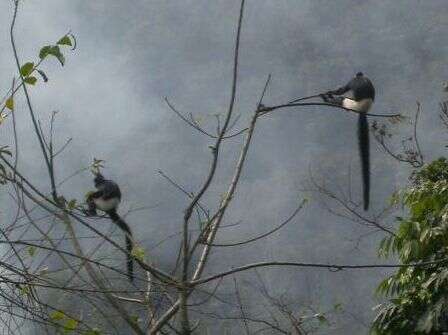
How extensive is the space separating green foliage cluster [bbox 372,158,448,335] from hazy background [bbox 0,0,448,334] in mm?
2961

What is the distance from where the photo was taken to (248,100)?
833 cm

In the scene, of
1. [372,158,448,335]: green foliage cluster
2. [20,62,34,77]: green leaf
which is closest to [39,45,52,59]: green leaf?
[20,62,34,77]: green leaf

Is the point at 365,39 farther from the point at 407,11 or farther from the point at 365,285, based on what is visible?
the point at 365,285

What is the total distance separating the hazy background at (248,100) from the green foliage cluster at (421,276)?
2961 millimetres

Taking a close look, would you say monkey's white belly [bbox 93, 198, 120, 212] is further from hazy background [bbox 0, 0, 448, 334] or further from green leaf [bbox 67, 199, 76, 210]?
green leaf [bbox 67, 199, 76, 210]

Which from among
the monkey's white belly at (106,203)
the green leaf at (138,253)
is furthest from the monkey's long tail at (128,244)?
the monkey's white belly at (106,203)

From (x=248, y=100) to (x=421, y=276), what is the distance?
4.92 m

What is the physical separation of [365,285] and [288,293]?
62cm

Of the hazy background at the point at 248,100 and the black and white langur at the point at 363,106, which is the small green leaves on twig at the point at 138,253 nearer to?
the black and white langur at the point at 363,106

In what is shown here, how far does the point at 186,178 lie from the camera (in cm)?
754

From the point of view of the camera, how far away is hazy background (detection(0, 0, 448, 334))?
7039mm

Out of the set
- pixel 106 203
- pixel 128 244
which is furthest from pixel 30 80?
pixel 106 203

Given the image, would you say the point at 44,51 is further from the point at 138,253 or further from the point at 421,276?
the point at 421,276

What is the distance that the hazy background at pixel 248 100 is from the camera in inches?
277
